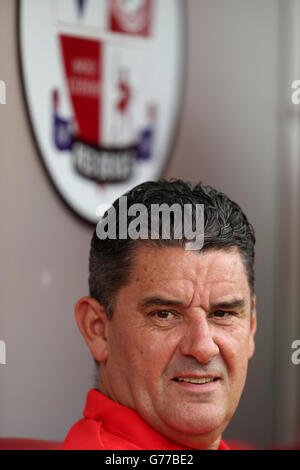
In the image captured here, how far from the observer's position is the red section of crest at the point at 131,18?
173 cm

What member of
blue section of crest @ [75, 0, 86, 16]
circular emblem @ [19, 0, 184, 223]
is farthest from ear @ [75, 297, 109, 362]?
blue section of crest @ [75, 0, 86, 16]

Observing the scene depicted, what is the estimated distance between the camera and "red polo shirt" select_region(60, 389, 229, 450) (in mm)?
930

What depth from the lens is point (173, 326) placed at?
2.97 feet

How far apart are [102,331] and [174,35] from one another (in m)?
1.16

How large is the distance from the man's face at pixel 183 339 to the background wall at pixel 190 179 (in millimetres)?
594

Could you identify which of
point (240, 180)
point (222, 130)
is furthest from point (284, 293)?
point (222, 130)

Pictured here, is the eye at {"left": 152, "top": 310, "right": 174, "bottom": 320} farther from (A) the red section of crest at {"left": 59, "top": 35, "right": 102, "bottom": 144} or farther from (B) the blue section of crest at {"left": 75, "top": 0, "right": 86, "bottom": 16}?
(B) the blue section of crest at {"left": 75, "top": 0, "right": 86, "bottom": 16}

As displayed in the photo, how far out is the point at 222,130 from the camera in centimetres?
202

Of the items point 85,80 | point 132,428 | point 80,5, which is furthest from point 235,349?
point 80,5

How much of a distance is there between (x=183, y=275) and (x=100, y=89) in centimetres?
94

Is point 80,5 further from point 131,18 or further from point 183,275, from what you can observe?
point 183,275

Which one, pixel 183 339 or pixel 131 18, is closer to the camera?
pixel 183 339

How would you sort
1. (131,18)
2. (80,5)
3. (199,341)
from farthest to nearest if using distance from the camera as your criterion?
(131,18) < (80,5) < (199,341)

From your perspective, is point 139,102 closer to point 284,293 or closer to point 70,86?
point 70,86
